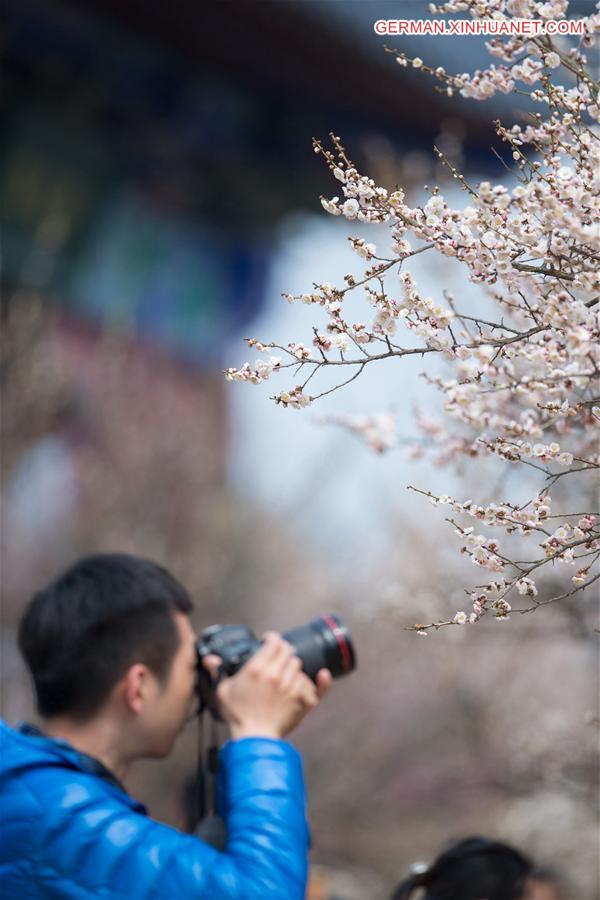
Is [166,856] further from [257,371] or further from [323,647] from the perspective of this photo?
[257,371]

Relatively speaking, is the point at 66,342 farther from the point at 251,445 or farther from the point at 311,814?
the point at 311,814

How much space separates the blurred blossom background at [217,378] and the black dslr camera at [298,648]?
193 centimetres

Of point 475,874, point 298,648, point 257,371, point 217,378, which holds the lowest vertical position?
point 475,874

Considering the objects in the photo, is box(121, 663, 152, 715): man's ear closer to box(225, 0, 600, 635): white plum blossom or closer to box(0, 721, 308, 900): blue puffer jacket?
box(0, 721, 308, 900): blue puffer jacket

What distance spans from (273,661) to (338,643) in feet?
0.40

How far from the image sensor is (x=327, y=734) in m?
4.95

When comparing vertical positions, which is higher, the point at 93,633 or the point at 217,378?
the point at 217,378

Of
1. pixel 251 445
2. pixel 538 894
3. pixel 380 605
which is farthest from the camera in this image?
pixel 251 445

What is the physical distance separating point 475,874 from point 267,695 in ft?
1.42

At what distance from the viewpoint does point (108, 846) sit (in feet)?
3.74

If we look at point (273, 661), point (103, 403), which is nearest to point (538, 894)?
point (273, 661)

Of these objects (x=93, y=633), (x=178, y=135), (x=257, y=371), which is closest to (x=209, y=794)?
(x=93, y=633)

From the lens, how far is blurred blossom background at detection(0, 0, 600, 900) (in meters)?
4.14

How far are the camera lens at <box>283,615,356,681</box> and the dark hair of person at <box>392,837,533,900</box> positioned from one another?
1.04 feet
